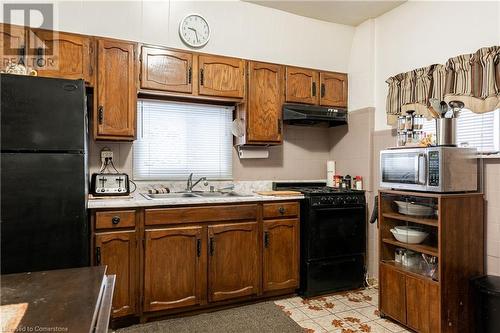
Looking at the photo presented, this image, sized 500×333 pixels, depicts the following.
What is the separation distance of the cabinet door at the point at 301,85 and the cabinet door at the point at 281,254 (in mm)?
1276

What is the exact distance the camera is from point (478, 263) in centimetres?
232

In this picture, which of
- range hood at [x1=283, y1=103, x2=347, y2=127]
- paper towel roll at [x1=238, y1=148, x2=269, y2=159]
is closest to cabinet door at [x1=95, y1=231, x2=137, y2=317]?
paper towel roll at [x1=238, y1=148, x2=269, y2=159]

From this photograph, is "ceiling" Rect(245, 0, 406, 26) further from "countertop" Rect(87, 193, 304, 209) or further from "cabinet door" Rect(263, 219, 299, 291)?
"cabinet door" Rect(263, 219, 299, 291)

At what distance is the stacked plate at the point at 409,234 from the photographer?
2459 millimetres

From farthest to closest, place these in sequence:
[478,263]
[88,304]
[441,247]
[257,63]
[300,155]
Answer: [300,155] → [257,63] → [478,263] → [441,247] → [88,304]

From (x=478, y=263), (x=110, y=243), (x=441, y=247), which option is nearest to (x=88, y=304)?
(x=110, y=243)

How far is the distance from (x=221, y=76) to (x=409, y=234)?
2.10 m

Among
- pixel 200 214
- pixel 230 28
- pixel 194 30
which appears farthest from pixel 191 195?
pixel 230 28

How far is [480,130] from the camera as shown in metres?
2.43

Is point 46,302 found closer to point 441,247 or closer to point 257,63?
point 441,247

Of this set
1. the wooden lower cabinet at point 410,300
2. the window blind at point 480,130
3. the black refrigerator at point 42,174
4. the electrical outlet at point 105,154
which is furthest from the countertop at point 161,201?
the window blind at point 480,130

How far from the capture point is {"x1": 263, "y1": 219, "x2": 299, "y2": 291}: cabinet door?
9.36ft

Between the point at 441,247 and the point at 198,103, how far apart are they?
95.3 inches

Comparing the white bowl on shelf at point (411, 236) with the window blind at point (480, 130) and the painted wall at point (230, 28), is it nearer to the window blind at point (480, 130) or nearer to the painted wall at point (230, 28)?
the window blind at point (480, 130)
